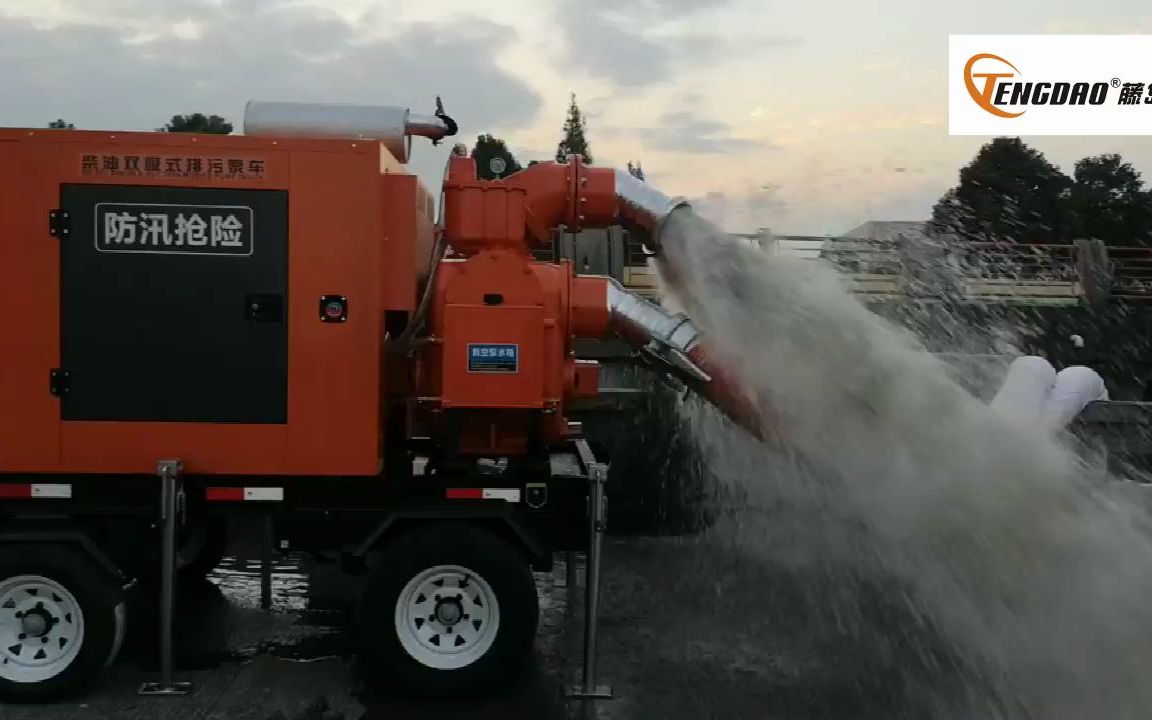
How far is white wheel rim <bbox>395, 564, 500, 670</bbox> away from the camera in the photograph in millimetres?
5406

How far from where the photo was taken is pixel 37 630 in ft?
17.3

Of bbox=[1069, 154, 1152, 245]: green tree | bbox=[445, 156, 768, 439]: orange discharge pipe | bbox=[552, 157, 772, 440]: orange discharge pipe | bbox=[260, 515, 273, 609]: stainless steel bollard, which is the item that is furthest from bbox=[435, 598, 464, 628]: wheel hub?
bbox=[1069, 154, 1152, 245]: green tree

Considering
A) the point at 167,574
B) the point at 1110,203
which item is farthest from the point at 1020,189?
the point at 167,574

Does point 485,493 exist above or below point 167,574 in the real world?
above

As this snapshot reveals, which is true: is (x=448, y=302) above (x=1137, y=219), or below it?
below

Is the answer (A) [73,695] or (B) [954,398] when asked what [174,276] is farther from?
(B) [954,398]

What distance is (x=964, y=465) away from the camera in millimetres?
5723

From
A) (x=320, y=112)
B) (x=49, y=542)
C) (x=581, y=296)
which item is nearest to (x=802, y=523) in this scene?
(x=581, y=296)

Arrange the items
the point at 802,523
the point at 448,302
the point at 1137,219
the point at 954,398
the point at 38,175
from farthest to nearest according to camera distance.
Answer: the point at 1137,219 < the point at 802,523 < the point at 954,398 < the point at 448,302 < the point at 38,175

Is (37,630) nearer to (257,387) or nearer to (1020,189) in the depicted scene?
(257,387)

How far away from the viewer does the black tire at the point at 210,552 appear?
7.15 m

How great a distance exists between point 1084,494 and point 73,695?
533 cm

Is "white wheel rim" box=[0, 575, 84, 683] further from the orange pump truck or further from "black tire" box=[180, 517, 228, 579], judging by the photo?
"black tire" box=[180, 517, 228, 579]

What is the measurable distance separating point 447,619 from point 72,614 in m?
1.88
